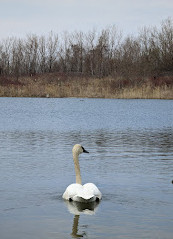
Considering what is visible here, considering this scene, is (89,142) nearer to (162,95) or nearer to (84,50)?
(162,95)

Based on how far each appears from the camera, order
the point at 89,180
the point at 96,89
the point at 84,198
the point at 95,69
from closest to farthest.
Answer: the point at 84,198 → the point at 89,180 → the point at 96,89 → the point at 95,69

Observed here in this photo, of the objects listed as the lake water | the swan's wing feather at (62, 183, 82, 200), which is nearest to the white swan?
the swan's wing feather at (62, 183, 82, 200)

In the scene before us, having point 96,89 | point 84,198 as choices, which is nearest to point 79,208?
point 84,198

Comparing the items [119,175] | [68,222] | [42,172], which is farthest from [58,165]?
[68,222]

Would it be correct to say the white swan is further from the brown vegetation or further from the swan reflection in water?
the brown vegetation

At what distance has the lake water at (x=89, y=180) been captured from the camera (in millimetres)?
6285

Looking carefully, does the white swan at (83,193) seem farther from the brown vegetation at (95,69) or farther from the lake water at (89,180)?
the brown vegetation at (95,69)

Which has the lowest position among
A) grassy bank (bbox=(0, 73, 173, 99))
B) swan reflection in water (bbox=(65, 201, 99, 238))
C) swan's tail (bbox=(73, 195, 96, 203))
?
swan reflection in water (bbox=(65, 201, 99, 238))

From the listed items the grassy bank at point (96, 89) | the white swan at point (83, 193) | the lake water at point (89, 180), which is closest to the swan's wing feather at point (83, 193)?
the white swan at point (83, 193)

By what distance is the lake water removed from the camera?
20.6 ft

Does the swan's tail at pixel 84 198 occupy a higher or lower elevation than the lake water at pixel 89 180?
higher

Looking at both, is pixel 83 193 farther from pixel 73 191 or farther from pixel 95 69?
pixel 95 69

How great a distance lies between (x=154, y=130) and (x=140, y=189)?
11.0m

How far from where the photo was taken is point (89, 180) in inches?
369
